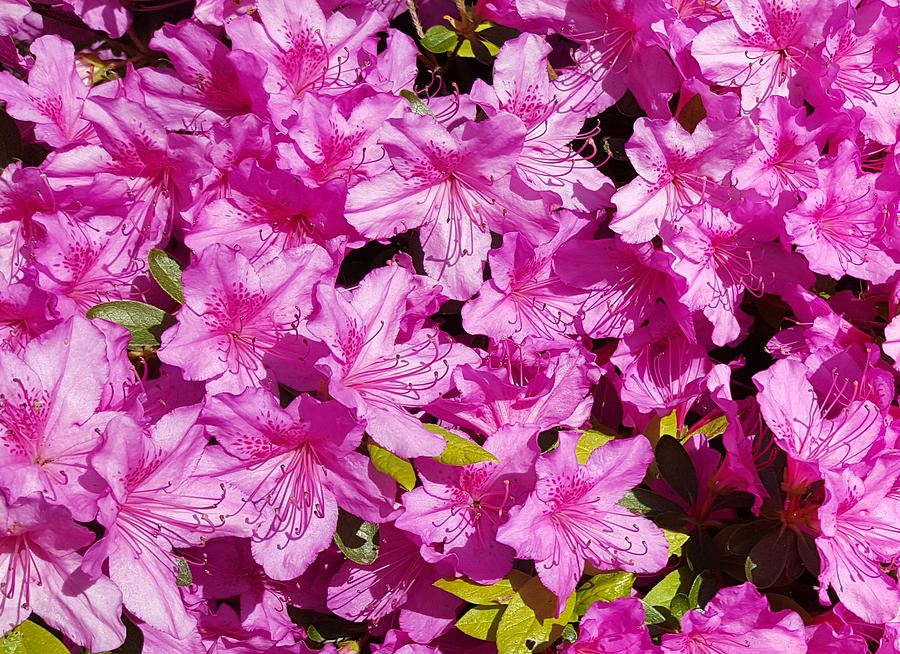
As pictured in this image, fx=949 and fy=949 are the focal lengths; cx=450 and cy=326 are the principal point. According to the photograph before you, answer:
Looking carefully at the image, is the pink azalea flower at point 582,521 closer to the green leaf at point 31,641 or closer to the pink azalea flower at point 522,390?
the pink azalea flower at point 522,390

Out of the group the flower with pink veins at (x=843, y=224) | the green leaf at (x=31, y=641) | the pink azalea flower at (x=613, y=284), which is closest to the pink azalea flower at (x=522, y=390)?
the pink azalea flower at (x=613, y=284)

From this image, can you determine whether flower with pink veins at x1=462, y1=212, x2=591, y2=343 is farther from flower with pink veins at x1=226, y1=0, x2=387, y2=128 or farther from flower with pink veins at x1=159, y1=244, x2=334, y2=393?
flower with pink veins at x1=226, y1=0, x2=387, y2=128

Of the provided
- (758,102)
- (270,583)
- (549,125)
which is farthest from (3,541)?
(758,102)

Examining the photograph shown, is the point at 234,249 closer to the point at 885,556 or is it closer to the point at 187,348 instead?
the point at 187,348

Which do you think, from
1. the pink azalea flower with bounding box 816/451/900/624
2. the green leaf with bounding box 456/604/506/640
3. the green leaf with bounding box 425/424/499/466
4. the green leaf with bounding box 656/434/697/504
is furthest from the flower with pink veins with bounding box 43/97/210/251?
the pink azalea flower with bounding box 816/451/900/624

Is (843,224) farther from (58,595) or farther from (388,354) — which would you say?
(58,595)
